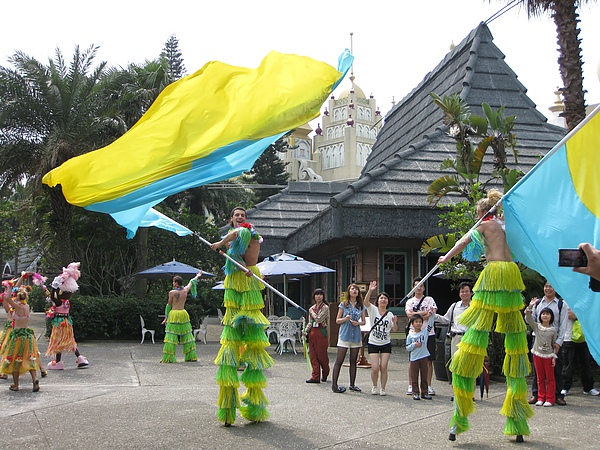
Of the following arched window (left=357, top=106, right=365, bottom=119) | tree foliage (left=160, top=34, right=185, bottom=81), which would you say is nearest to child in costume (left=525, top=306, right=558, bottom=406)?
tree foliage (left=160, top=34, right=185, bottom=81)

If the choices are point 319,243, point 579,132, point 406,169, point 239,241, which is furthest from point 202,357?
point 579,132

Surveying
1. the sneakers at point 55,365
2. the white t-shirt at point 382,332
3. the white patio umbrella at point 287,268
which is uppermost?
the white patio umbrella at point 287,268

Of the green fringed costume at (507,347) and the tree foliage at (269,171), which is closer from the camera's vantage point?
the green fringed costume at (507,347)

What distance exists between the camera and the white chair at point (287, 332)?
58.3 feet

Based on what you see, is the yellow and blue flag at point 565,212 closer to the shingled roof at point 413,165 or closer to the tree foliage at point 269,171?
the shingled roof at point 413,165

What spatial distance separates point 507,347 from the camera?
738cm

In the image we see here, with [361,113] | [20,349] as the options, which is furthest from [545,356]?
[361,113]

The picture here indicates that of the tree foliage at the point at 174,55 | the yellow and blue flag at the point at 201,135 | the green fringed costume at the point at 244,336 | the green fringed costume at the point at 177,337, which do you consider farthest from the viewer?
the tree foliage at the point at 174,55

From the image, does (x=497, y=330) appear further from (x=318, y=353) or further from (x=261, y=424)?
(x=318, y=353)

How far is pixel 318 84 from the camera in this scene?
25.6 ft

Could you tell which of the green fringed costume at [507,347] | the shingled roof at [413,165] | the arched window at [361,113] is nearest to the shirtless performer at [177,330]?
the shingled roof at [413,165]

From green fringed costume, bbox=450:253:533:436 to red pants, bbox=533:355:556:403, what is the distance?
2.75m

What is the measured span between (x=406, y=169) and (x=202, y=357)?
25.6 ft

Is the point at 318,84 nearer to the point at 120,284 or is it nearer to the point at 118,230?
the point at 118,230
